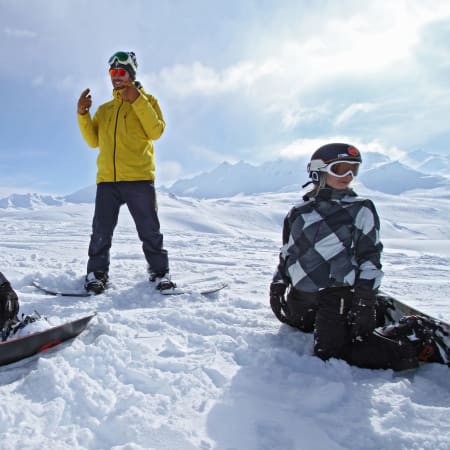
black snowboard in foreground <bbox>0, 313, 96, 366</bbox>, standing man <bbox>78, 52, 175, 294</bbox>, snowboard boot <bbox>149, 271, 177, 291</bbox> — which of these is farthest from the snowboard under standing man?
standing man <bbox>78, 52, 175, 294</bbox>

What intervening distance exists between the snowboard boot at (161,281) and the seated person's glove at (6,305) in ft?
4.73

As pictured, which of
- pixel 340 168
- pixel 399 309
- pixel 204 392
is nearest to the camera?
pixel 204 392

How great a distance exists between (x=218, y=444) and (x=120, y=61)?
328 cm

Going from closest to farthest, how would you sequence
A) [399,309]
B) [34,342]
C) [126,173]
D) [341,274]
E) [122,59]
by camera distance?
[34,342] → [341,274] → [399,309] → [122,59] → [126,173]

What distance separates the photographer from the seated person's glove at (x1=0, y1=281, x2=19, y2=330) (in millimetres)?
2248

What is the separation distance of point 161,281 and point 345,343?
76.3 inches

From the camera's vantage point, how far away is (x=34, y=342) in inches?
80.0

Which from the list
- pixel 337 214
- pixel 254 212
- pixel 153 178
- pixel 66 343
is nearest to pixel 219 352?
pixel 66 343

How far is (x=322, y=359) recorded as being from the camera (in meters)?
2.19

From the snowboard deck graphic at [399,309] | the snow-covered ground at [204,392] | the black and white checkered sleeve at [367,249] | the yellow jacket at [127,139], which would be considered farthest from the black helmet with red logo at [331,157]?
the yellow jacket at [127,139]

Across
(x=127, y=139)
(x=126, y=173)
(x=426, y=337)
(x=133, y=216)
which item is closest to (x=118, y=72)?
(x=127, y=139)

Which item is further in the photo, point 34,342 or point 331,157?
point 331,157

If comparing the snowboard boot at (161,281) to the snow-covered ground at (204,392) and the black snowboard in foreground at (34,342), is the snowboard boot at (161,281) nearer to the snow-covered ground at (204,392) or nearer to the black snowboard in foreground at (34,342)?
the snow-covered ground at (204,392)

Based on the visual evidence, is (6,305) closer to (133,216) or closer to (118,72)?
(133,216)
